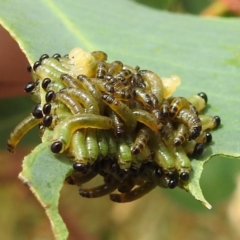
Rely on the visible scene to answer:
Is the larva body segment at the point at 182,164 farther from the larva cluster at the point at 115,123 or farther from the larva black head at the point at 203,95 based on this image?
the larva black head at the point at 203,95

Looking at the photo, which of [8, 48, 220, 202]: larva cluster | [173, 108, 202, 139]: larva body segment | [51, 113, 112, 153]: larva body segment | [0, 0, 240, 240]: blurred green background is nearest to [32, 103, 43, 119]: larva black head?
[8, 48, 220, 202]: larva cluster

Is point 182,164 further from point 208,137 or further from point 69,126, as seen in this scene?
point 69,126

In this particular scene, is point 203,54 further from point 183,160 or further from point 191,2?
point 191,2

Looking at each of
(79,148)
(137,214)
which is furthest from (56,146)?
(137,214)

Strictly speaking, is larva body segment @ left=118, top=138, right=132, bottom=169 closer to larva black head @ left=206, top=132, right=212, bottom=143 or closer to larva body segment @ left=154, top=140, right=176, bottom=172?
larva body segment @ left=154, top=140, right=176, bottom=172

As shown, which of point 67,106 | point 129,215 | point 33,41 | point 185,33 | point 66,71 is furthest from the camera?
point 129,215

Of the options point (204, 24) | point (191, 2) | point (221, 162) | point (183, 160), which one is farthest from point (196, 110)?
point (221, 162)
